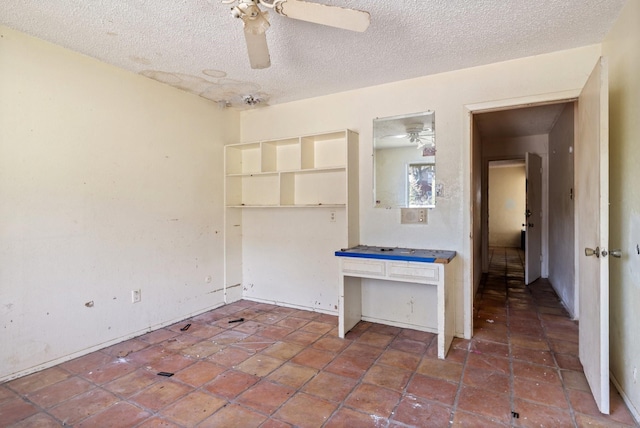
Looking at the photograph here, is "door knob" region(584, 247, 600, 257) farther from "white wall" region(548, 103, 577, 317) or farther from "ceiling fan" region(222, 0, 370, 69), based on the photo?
"white wall" region(548, 103, 577, 317)

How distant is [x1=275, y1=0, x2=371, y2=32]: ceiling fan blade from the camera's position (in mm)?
1600

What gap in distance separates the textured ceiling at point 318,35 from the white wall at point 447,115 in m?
0.11

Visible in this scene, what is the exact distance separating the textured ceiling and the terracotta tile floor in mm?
2360

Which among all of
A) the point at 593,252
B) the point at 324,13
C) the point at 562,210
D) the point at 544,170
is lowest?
the point at 593,252

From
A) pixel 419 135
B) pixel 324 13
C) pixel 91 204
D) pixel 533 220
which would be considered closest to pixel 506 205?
pixel 533 220

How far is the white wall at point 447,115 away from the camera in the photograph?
2590 mm

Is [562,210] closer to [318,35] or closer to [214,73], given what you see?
[318,35]

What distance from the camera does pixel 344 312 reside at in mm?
2955

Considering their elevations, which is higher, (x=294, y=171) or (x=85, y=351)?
(x=294, y=171)

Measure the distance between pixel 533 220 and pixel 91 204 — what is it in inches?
221

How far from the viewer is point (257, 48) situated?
1863 mm

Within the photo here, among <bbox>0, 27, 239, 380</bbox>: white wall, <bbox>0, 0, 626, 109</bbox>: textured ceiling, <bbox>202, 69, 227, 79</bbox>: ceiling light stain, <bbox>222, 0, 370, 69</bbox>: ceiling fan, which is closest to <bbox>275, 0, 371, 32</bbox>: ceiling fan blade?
<bbox>222, 0, 370, 69</bbox>: ceiling fan

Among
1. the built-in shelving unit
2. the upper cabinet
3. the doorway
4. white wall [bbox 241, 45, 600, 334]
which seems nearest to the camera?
white wall [bbox 241, 45, 600, 334]

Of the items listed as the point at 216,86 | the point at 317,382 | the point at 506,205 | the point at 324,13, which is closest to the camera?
the point at 324,13
